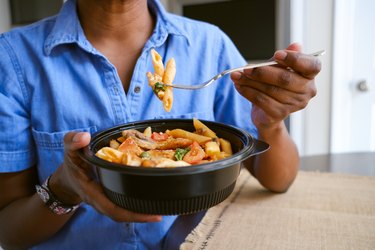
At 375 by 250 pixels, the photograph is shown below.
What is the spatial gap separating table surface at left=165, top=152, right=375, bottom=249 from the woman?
5 cm

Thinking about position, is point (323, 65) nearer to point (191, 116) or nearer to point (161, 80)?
point (191, 116)

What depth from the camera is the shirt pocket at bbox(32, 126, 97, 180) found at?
96 cm

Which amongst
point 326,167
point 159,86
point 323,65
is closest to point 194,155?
point 159,86

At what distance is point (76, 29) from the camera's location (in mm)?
969

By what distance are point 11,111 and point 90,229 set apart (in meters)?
0.40

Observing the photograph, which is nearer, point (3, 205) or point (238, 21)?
point (3, 205)

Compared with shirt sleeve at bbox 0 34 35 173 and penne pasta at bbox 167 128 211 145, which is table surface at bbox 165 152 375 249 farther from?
shirt sleeve at bbox 0 34 35 173

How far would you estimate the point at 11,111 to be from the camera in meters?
0.92

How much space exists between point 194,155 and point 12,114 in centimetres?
56

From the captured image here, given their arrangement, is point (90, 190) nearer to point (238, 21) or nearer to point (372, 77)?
point (238, 21)

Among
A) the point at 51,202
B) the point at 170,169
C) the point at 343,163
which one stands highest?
the point at 170,169

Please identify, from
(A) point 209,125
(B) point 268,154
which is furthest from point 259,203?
(A) point 209,125

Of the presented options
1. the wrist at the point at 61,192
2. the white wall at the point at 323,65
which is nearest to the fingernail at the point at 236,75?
the wrist at the point at 61,192

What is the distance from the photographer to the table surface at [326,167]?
1.00 meters
